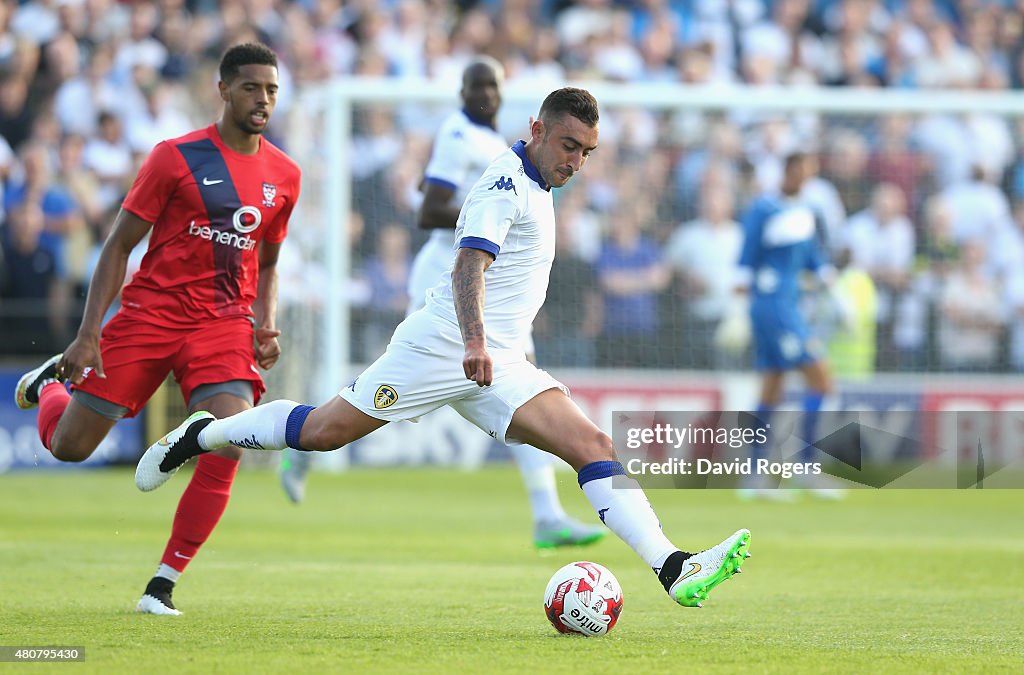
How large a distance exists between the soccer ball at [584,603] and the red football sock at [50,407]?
2765 millimetres

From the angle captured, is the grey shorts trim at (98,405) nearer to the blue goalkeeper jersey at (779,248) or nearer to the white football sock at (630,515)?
the white football sock at (630,515)

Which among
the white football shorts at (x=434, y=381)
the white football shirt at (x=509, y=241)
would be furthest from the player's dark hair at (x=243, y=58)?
the white football shorts at (x=434, y=381)

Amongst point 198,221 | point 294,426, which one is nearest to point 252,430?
point 294,426

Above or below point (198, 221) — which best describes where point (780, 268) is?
below

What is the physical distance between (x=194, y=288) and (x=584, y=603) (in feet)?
8.20

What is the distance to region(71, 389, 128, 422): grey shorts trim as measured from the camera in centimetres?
749

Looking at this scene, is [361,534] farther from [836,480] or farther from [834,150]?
[834,150]

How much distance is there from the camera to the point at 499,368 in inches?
267

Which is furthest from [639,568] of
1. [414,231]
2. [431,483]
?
[414,231]

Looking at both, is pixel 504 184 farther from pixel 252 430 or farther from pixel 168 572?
pixel 168 572

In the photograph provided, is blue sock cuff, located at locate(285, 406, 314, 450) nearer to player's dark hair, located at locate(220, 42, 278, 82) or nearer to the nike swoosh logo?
player's dark hair, located at locate(220, 42, 278, 82)

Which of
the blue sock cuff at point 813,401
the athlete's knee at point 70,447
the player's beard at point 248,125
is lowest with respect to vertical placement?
the blue sock cuff at point 813,401

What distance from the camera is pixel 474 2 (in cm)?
2280
